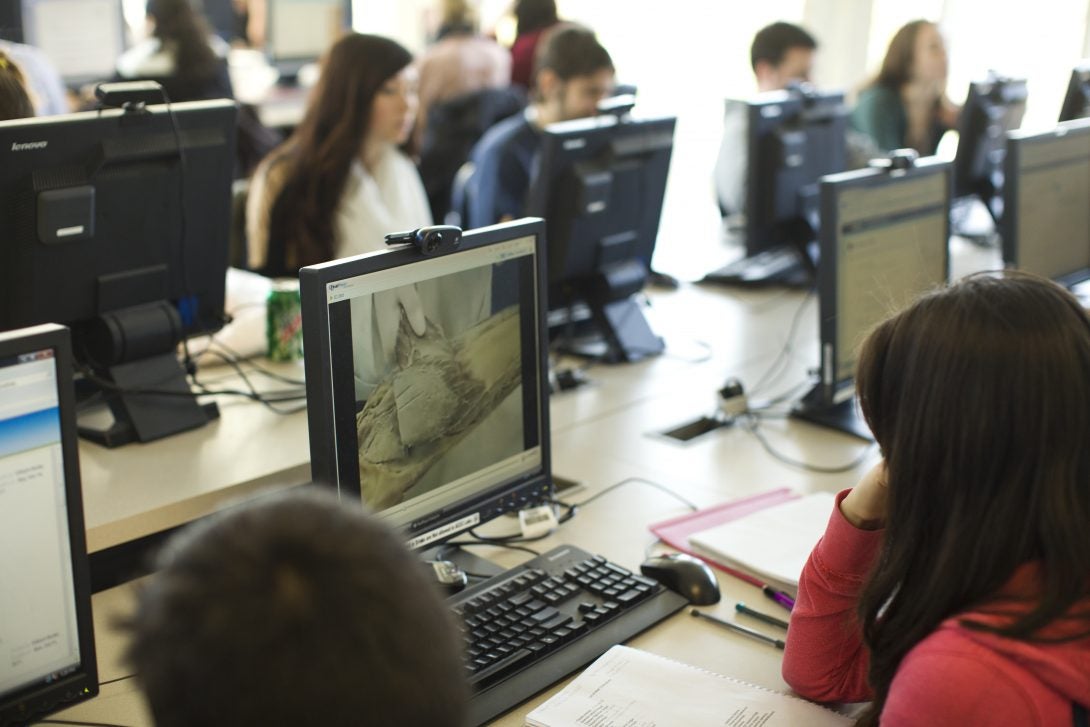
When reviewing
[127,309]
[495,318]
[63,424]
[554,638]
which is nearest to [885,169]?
[495,318]

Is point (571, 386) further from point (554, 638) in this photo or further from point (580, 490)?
point (554, 638)

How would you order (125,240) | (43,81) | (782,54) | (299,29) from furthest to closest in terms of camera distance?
1. (299,29)
2. (782,54)
3. (43,81)
4. (125,240)

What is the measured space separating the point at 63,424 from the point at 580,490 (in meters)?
0.92

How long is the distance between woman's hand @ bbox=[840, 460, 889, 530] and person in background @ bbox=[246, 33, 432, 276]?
1785mm

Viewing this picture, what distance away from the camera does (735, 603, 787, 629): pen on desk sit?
141 centimetres

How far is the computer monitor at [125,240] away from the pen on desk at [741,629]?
88 cm

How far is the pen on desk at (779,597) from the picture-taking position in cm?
145

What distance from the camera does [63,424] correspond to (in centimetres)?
102

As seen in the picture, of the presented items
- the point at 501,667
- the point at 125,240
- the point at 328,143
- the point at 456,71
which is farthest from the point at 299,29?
the point at 501,667

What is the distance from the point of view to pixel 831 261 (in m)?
1.94

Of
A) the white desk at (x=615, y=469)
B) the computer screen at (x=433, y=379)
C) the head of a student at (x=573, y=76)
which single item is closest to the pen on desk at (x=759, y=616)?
the white desk at (x=615, y=469)

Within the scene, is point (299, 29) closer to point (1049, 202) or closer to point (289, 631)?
point (1049, 202)

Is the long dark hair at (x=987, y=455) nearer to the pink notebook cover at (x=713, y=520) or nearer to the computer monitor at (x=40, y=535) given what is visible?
the pink notebook cover at (x=713, y=520)

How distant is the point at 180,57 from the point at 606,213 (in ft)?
10.3
